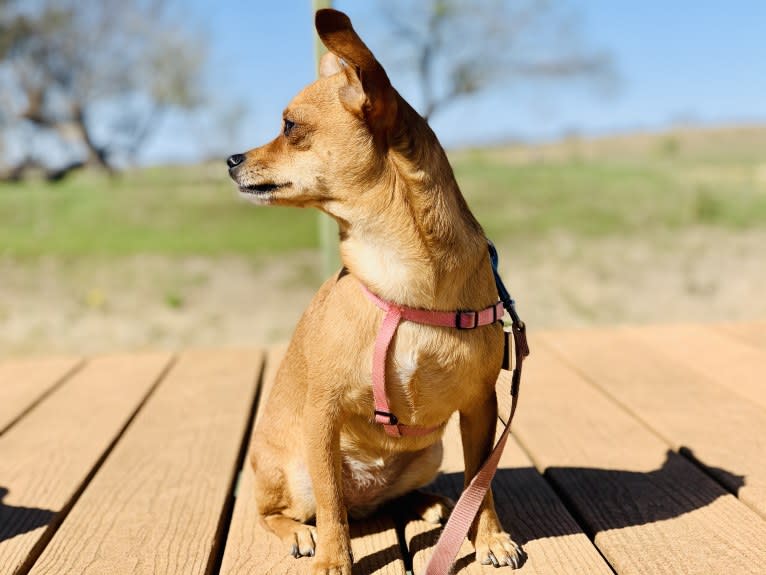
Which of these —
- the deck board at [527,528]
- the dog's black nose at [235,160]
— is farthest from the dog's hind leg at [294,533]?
the dog's black nose at [235,160]

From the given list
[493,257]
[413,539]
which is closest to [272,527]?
[413,539]

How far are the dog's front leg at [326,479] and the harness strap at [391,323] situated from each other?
0.12 m

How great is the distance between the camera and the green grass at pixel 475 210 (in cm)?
741

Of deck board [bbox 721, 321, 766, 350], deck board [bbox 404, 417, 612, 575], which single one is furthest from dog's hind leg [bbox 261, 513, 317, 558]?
deck board [bbox 721, 321, 766, 350]

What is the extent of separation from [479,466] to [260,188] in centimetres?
88

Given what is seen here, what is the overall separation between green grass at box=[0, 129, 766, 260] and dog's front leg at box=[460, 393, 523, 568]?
15.3ft

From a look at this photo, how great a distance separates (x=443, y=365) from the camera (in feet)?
6.05

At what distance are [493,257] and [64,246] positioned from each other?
245 inches

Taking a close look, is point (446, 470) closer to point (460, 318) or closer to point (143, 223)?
point (460, 318)

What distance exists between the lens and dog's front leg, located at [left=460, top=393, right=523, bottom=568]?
194 cm

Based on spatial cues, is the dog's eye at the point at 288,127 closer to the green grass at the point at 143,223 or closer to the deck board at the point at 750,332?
→ the deck board at the point at 750,332

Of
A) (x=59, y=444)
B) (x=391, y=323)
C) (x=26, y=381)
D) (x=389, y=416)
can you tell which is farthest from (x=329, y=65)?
(x=26, y=381)

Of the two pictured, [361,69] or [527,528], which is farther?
[527,528]

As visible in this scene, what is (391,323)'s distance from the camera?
5.95 feet
